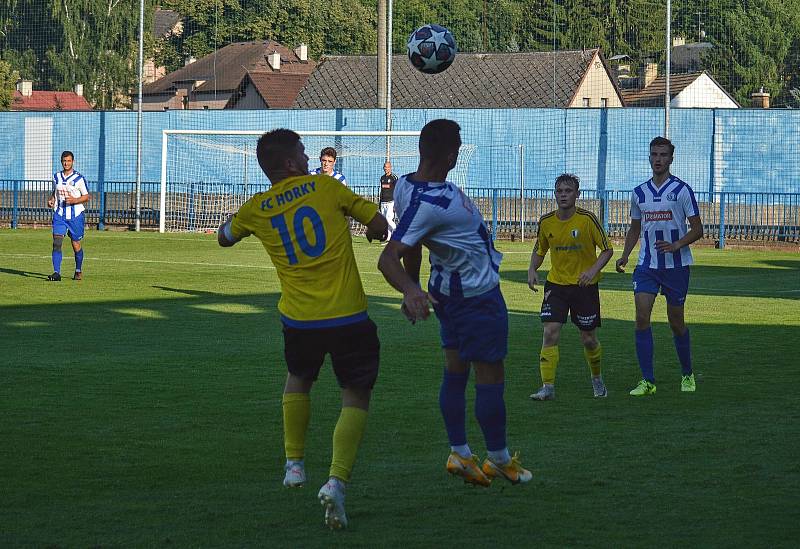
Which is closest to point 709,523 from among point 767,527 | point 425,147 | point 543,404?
point 767,527

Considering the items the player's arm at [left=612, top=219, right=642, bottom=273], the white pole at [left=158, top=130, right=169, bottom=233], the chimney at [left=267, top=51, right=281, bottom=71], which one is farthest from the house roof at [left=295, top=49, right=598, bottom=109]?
the player's arm at [left=612, top=219, right=642, bottom=273]

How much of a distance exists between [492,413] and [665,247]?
12.1 ft

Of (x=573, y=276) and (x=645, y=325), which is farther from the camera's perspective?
(x=645, y=325)

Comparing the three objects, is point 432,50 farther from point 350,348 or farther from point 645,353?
point 350,348

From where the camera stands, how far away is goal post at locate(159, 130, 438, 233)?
3569 cm

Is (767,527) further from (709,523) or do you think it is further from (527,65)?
(527,65)

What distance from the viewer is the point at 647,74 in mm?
50125

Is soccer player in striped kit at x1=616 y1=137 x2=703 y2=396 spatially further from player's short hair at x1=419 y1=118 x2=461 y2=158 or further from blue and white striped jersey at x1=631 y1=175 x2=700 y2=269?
player's short hair at x1=419 y1=118 x2=461 y2=158

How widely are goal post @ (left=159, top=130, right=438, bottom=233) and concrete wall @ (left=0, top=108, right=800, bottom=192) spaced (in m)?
0.06

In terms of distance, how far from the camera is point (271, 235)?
6180mm

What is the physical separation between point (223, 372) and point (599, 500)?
5078 millimetres

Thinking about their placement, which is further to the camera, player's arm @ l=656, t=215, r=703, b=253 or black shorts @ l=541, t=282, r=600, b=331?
player's arm @ l=656, t=215, r=703, b=253

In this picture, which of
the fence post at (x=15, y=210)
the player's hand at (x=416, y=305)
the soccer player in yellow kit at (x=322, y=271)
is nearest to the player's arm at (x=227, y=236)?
the soccer player in yellow kit at (x=322, y=271)

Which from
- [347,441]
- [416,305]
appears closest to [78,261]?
[347,441]
